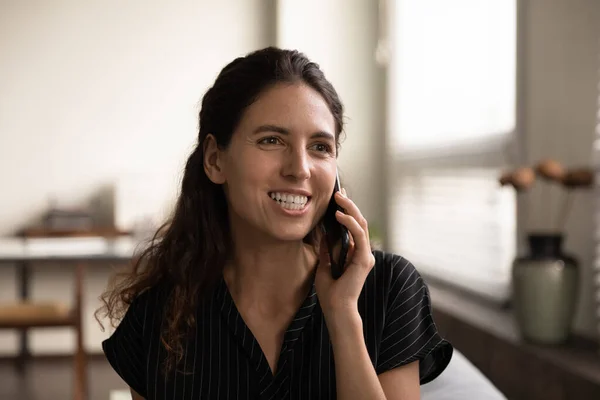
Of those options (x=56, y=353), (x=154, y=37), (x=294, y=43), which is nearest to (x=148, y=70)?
(x=154, y=37)

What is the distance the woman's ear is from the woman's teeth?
0.60ft

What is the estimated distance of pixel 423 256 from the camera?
15.2 ft

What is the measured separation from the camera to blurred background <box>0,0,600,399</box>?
12.8 ft

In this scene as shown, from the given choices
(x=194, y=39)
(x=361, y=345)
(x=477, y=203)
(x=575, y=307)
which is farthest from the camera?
(x=194, y=39)

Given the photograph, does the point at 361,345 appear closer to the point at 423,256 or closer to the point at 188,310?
the point at 188,310

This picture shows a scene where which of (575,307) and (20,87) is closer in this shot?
(575,307)

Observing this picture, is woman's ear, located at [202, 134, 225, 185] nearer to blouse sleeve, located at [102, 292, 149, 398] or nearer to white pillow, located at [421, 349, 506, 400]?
blouse sleeve, located at [102, 292, 149, 398]

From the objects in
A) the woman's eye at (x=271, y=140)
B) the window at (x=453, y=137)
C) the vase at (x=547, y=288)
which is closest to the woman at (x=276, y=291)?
the woman's eye at (x=271, y=140)

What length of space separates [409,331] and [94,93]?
457 cm

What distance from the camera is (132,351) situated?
4.97 feet

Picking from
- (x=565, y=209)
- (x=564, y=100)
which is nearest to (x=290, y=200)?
(x=565, y=209)

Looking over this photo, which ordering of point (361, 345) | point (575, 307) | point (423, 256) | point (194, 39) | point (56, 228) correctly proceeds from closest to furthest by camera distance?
point (361, 345), point (575, 307), point (423, 256), point (56, 228), point (194, 39)

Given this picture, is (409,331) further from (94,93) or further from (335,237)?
(94,93)

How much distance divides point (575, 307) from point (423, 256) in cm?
214
